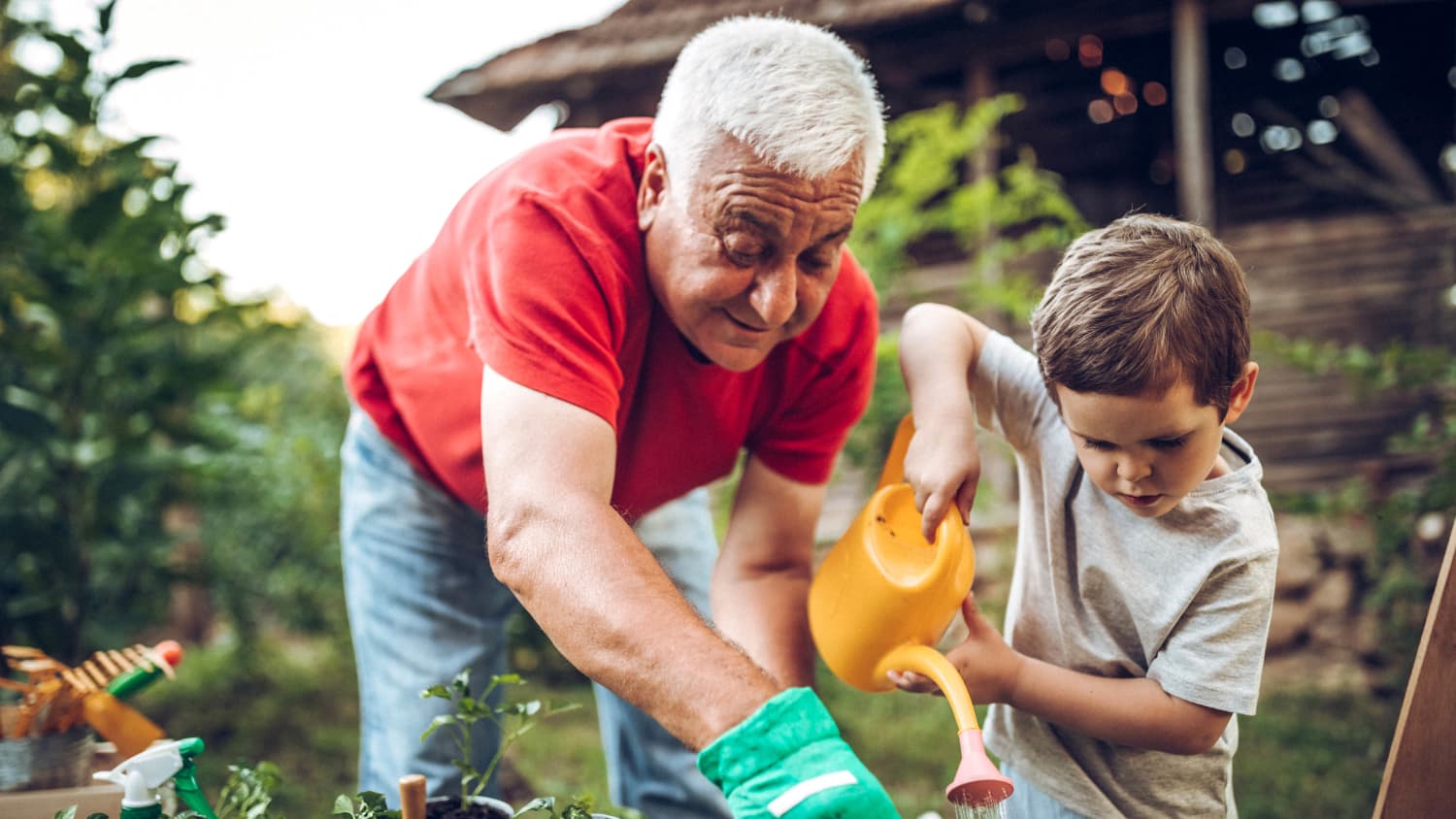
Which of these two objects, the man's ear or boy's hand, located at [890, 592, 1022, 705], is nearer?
boy's hand, located at [890, 592, 1022, 705]

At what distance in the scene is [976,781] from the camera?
883 mm

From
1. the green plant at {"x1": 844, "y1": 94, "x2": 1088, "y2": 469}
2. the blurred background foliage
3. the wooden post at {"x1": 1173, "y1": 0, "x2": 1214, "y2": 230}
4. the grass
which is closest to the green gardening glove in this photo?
the blurred background foliage

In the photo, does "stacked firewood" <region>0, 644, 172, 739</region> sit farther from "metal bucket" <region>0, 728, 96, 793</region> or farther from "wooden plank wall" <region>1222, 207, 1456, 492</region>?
"wooden plank wall" <region>1222, 207, 1456, 492</region>

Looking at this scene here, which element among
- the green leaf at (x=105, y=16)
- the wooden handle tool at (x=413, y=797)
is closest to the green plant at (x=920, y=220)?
the green leaf at (x=105, y=16)

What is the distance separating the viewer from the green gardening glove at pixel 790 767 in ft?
2.70

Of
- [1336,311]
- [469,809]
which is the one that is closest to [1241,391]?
[469,809]

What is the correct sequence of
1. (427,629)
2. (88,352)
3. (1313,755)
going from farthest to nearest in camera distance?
(1313,755)
(88,352)
(427,629)

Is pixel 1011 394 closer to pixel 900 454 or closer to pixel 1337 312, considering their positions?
pixel 900 454

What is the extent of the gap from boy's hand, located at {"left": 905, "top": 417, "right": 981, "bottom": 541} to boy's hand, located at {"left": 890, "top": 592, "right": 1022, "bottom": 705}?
108 mm

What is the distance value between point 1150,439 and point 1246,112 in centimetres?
571

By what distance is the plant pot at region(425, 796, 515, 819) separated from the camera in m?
1.06

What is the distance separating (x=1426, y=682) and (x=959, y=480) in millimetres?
490

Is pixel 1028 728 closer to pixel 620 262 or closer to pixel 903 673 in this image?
pixel 903 673

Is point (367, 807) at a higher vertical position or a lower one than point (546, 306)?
lower
